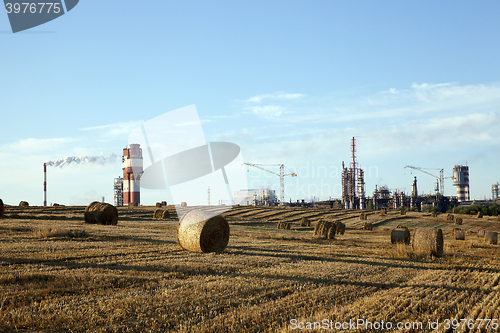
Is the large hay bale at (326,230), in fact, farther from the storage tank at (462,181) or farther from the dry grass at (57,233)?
the storage tank at (462,181)

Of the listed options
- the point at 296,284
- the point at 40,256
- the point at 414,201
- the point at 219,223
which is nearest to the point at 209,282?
the point at 296,284

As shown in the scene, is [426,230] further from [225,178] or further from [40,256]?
[40,256]

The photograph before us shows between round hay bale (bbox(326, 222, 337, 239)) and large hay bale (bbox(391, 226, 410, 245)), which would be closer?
large hay bale (bbox(391, 226, 410, 245))

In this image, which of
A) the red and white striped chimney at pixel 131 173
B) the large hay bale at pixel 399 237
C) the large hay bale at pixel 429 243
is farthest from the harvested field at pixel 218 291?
the red and white striped chimney at pixel 131 173

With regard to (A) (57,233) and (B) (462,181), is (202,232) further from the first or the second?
(B) (462,181)

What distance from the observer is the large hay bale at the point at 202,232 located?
17516mm

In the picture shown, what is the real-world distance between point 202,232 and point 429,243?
32.2 ft

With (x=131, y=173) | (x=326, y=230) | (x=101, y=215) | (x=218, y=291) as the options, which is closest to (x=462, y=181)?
(x=131, y=173)

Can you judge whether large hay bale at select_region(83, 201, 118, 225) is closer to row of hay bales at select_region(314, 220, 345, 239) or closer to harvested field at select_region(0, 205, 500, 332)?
row of hay bales at select_region(314, 220, 345, 239)

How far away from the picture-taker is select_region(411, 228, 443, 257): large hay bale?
60.1 feet

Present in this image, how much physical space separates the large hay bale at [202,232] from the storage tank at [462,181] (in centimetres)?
18787

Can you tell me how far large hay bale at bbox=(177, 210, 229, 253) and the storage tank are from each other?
18787cm

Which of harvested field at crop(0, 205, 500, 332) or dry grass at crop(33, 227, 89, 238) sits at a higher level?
dry grass at crop(33, 227, 89, 238)

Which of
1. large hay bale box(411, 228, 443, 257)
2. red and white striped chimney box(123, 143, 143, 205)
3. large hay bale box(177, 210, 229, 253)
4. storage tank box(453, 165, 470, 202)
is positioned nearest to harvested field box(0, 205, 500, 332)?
large hay bale box(177, 210, 229, 253)
